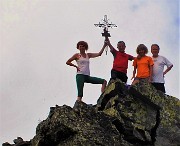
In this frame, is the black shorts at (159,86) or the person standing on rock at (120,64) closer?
the black shorts at (159,86)

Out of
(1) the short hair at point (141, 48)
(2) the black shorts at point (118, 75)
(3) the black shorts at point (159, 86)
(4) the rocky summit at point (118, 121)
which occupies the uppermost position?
(1) the short hair at point (141, 48)

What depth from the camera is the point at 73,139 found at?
46.1 feet

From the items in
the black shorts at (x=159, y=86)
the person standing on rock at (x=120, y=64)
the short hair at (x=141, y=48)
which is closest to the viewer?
the short hair at (x=141, y=48)

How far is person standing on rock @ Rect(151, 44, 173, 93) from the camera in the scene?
18969 mm

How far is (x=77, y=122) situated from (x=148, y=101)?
11.5ft

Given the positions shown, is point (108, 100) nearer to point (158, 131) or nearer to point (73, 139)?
point (158, 131)

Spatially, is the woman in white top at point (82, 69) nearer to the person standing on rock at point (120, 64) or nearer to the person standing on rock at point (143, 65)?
the person standing on rock at point (120, 64)

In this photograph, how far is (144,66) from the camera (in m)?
18.8

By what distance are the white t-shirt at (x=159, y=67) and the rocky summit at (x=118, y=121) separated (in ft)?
5.90

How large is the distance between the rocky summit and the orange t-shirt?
59.3 inches

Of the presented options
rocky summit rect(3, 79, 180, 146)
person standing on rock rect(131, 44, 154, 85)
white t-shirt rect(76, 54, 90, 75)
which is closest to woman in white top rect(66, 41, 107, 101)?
white t-shirt rect(76, 54, 90, 75)

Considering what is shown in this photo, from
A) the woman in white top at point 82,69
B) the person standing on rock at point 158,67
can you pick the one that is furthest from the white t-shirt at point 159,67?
the woman in white top at point 82,69

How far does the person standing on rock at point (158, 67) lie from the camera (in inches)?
747

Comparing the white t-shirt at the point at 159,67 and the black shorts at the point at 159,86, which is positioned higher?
the white t-shirt at the point at 159,67
